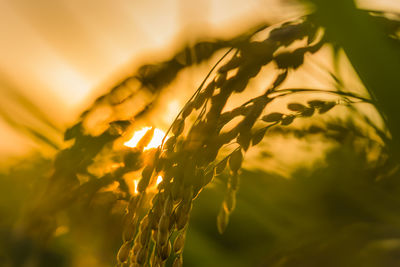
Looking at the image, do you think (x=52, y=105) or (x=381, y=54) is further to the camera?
(x=52, y=105)

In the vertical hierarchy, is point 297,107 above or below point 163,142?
below

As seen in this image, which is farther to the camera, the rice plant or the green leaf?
the green leaf

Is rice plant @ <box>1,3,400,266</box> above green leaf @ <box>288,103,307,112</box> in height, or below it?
above

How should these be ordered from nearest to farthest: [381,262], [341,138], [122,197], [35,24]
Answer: [381,262]
[122,197]
[341,138]
[35,24]

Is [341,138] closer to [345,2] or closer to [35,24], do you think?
[345,2]

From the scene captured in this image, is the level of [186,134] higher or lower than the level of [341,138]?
higher

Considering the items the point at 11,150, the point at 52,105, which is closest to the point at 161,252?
the point at 52,105

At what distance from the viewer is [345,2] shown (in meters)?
0.66

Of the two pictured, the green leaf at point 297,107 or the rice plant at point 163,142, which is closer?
the rice plant at point 163,142

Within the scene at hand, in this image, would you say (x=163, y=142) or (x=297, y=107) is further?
(x=297, y=107)

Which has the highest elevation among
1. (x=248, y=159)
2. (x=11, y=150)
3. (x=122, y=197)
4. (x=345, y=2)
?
(x=345, y=2)

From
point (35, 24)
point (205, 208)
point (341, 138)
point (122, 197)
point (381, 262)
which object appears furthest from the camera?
point (205, 208)

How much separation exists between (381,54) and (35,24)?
40.0 inches

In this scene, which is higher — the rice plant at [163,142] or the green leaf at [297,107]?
the rice plant at [163,142]
